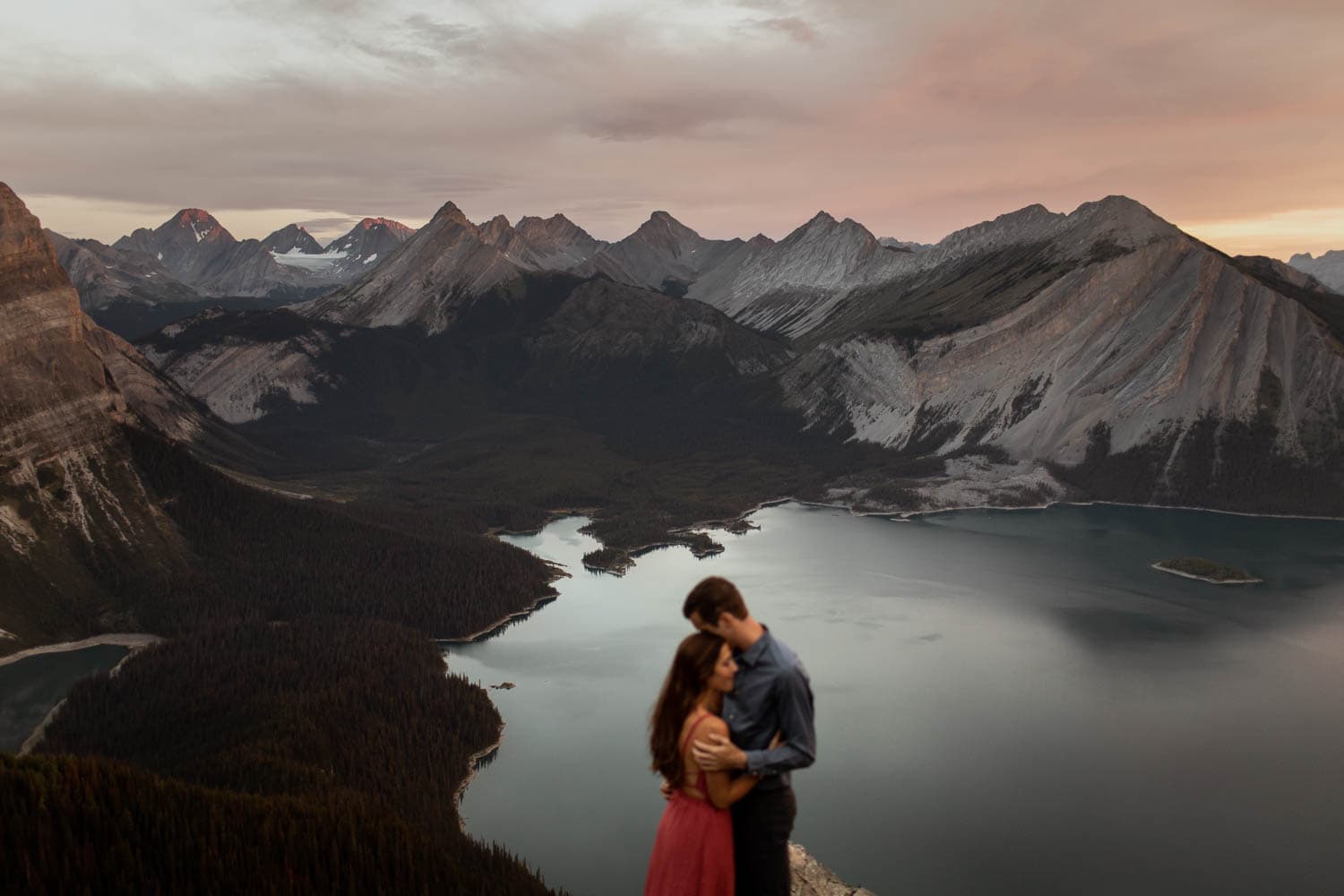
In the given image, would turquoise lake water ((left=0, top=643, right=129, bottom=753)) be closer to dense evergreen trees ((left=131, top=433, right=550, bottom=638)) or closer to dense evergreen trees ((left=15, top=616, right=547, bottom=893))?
dense evergreen trees ((left=15, top=616, right=547, bottom=893))

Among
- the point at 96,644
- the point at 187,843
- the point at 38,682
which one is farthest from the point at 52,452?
the point at 187,843

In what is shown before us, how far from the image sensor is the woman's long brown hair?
12.6m

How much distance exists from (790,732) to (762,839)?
1525mm

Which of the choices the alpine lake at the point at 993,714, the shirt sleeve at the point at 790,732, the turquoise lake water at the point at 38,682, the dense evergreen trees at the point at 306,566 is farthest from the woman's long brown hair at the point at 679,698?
the dense evergreen trees at the point at 306,566

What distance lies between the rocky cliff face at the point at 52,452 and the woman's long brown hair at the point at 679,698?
11200cm

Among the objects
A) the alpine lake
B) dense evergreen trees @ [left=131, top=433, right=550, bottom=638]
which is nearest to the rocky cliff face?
dense evergreen trees @ [left=131, top=433, right=550, bottom=638]

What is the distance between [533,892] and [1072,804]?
3820 cm

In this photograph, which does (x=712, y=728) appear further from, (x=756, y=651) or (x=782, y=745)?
(x=756, y=651)

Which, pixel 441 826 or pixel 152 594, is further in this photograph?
pixel 152 594

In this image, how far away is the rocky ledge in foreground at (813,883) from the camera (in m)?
34.5

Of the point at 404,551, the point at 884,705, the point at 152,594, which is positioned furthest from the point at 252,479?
the point at 884,705

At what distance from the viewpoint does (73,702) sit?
87.3 meters

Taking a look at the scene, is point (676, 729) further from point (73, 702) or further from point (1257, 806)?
point (73, 702)

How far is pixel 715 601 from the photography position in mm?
12328
